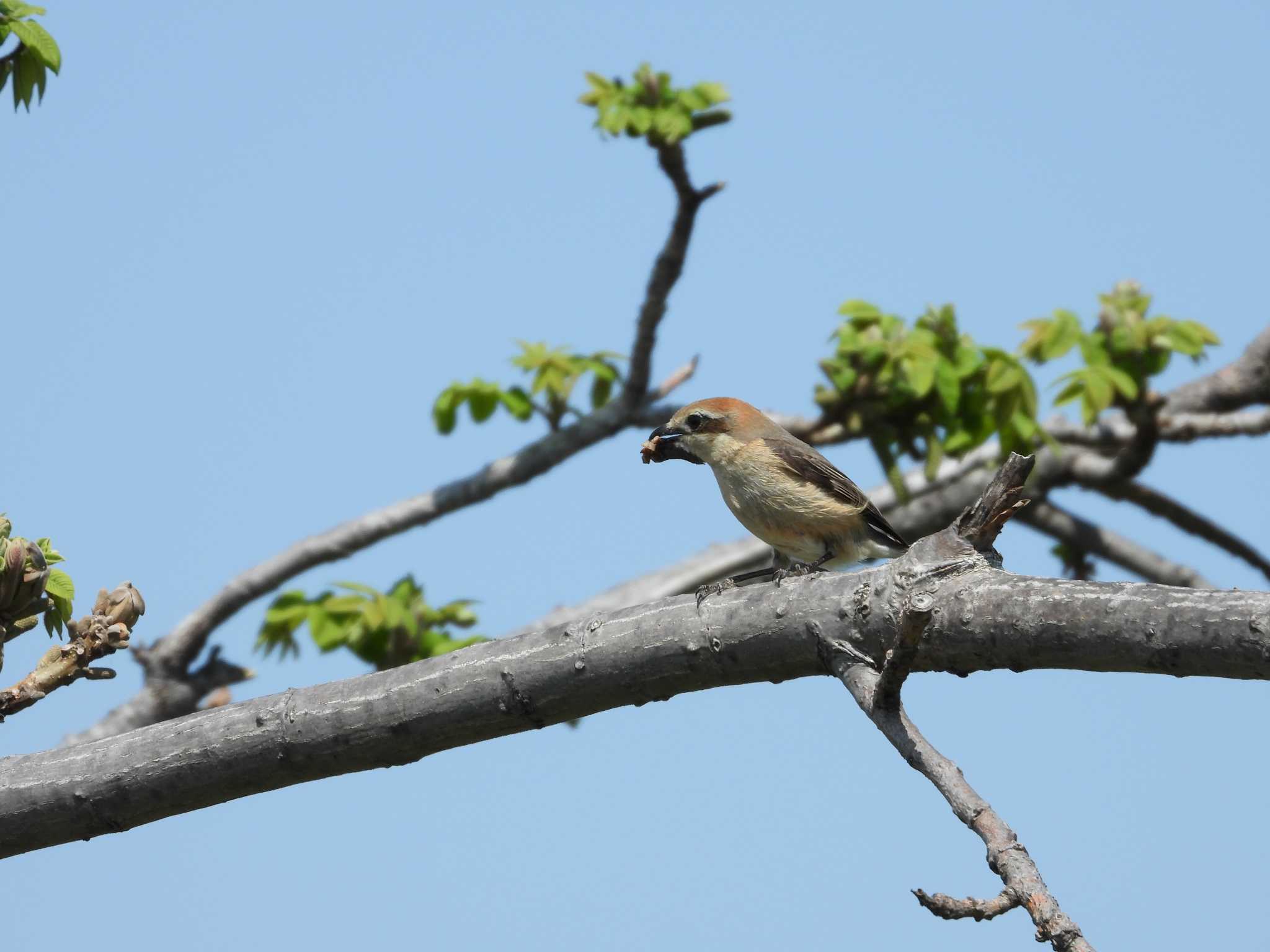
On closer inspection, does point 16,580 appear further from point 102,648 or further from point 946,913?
point 946,913

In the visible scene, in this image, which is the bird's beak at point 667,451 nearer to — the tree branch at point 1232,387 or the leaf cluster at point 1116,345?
the leaf cluster at point 1116,345

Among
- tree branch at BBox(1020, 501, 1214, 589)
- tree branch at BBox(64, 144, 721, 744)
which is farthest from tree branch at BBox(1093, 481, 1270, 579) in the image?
tree branch at BBox(64, 144, 721, 744)

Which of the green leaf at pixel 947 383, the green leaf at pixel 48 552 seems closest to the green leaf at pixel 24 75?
the green leaf at pixel 48 552

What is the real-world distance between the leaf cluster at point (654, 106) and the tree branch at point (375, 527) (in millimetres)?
1184

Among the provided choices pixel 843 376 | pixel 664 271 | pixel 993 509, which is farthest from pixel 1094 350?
pixel 993 509

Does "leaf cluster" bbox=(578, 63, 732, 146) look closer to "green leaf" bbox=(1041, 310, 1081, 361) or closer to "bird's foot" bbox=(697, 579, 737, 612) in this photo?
"green leaf" bbox=(1041, 310, 1081, 361)

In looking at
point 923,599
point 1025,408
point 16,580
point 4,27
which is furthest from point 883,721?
point 1025,408

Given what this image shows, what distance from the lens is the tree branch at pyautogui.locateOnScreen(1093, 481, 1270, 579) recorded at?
492 inches

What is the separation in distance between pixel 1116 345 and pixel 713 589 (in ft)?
22.6

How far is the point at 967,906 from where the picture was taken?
119 inches

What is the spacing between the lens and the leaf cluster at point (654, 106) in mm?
9227

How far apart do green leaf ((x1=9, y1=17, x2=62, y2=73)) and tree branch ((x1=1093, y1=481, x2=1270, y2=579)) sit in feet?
31.9

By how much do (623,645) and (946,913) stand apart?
50.0 inches

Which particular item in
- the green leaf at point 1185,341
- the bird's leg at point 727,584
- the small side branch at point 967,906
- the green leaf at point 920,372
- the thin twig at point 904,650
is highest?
the green leaf at point 920,372
